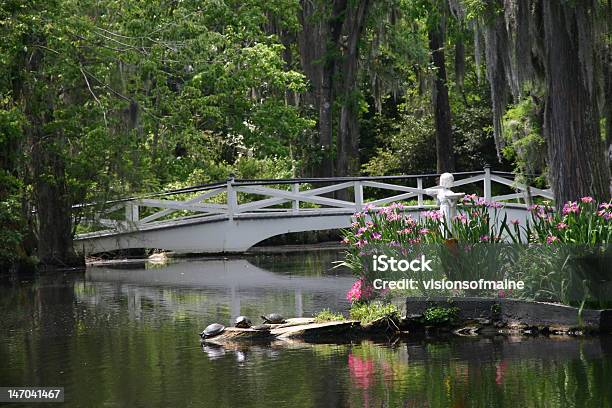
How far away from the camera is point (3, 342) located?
14.0m

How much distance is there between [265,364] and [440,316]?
256 centimetres

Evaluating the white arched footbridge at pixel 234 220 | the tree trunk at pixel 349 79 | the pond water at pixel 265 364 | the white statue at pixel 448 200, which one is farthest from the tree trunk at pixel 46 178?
the white statue at pixel 448 200

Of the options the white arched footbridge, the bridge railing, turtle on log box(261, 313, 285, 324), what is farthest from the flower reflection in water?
the white arched footbridge

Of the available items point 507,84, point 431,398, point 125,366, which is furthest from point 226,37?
point 431,398

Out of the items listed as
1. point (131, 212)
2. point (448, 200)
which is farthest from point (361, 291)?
point (131, 212)

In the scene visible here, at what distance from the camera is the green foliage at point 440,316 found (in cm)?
1314

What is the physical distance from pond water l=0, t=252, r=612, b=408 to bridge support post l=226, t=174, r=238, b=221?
11.4m

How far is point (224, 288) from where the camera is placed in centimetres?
2011

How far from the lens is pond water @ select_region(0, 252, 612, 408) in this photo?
966 cm

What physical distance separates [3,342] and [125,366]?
2873 mm

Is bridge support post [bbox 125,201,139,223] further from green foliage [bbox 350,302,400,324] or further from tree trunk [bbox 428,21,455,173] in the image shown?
green foliage [bbox 350,302,400,324]

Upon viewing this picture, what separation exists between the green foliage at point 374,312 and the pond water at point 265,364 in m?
0.51

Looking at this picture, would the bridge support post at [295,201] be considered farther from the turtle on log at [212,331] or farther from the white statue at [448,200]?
the turtle on log at [212,331]

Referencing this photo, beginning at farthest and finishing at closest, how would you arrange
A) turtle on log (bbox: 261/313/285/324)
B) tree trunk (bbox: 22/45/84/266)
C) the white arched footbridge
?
1. the white arched footbridge
2. tree trunk (bbox: 22/45/84/266)
3. turtle on log (bbox: 261/313/285/324)
